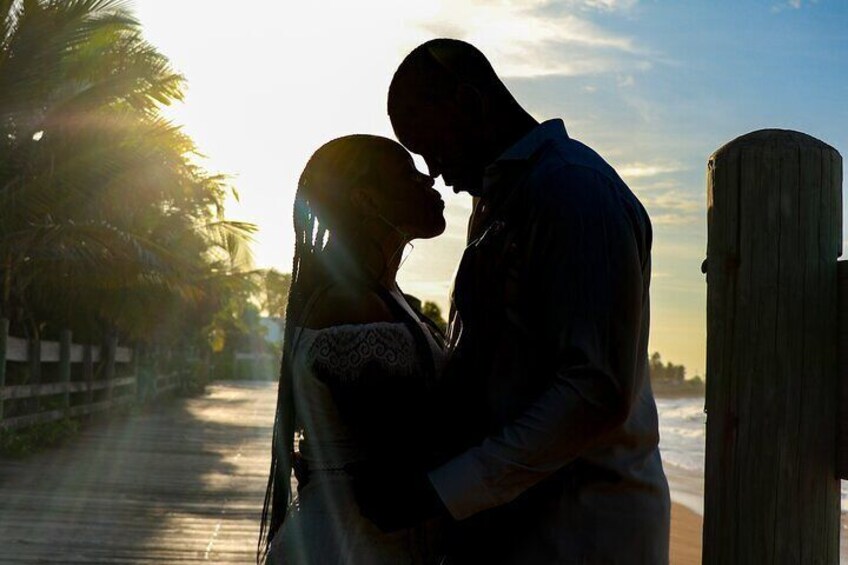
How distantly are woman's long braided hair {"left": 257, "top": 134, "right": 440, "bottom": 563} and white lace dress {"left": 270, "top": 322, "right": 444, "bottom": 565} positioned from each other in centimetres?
13

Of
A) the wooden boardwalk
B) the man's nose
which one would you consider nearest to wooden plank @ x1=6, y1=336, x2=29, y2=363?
the wooden boardwalk

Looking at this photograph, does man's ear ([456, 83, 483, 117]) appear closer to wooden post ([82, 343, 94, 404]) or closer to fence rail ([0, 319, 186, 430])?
fence rail ([0, 319, 186, 430])

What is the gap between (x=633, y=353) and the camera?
6.07ft

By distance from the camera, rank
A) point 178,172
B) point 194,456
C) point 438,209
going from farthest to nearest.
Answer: point 178,172
point 194,456
point 438,209

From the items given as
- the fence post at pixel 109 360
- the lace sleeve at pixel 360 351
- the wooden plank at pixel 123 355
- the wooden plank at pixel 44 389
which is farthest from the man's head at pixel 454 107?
the wooden plank at pixel 123 355

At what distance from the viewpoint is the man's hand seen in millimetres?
1915

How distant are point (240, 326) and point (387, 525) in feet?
213

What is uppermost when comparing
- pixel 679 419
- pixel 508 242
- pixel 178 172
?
pixel 178 172

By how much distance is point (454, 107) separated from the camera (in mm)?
2145

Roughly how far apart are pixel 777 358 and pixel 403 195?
35.9 inches

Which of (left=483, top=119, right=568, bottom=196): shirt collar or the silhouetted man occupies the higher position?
(left=483, top=119, right=568, bottom=196): shirt collar

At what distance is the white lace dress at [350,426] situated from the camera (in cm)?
234

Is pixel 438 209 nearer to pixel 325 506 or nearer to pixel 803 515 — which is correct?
pixel 325 506

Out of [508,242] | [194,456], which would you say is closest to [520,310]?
[508,242]
